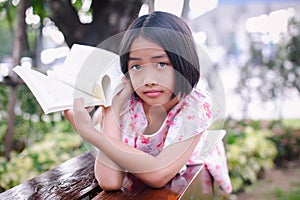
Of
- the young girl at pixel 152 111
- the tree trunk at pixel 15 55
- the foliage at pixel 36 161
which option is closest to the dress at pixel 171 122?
the young girl at pixel 152 111

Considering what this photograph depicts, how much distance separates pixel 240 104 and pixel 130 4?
3.53m

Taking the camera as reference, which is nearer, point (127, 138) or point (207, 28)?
point (127, 138)

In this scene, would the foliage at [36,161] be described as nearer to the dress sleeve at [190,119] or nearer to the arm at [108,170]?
the arm at [108,170]

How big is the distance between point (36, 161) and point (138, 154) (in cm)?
182

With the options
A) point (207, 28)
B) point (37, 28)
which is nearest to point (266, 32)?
point (207, 28)

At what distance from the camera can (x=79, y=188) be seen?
1027mm

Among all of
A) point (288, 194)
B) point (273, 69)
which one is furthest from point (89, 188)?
point (273, 69)

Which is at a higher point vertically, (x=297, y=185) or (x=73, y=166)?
(x=73, y=166)

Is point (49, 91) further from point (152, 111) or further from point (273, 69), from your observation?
point (273, 69)

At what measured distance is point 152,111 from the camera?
3.40 feet

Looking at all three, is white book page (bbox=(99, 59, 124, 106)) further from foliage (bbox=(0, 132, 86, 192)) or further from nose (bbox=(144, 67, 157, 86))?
foliage (bbox=(0, 132, 86, 192))

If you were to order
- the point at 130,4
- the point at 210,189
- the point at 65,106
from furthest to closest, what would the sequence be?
1. the point at 130,4
2. the point at 210,189
3. the point at 65,106

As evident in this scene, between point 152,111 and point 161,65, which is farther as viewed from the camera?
point 152,111

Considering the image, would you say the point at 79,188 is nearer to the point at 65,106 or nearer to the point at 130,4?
the point at 65,106
